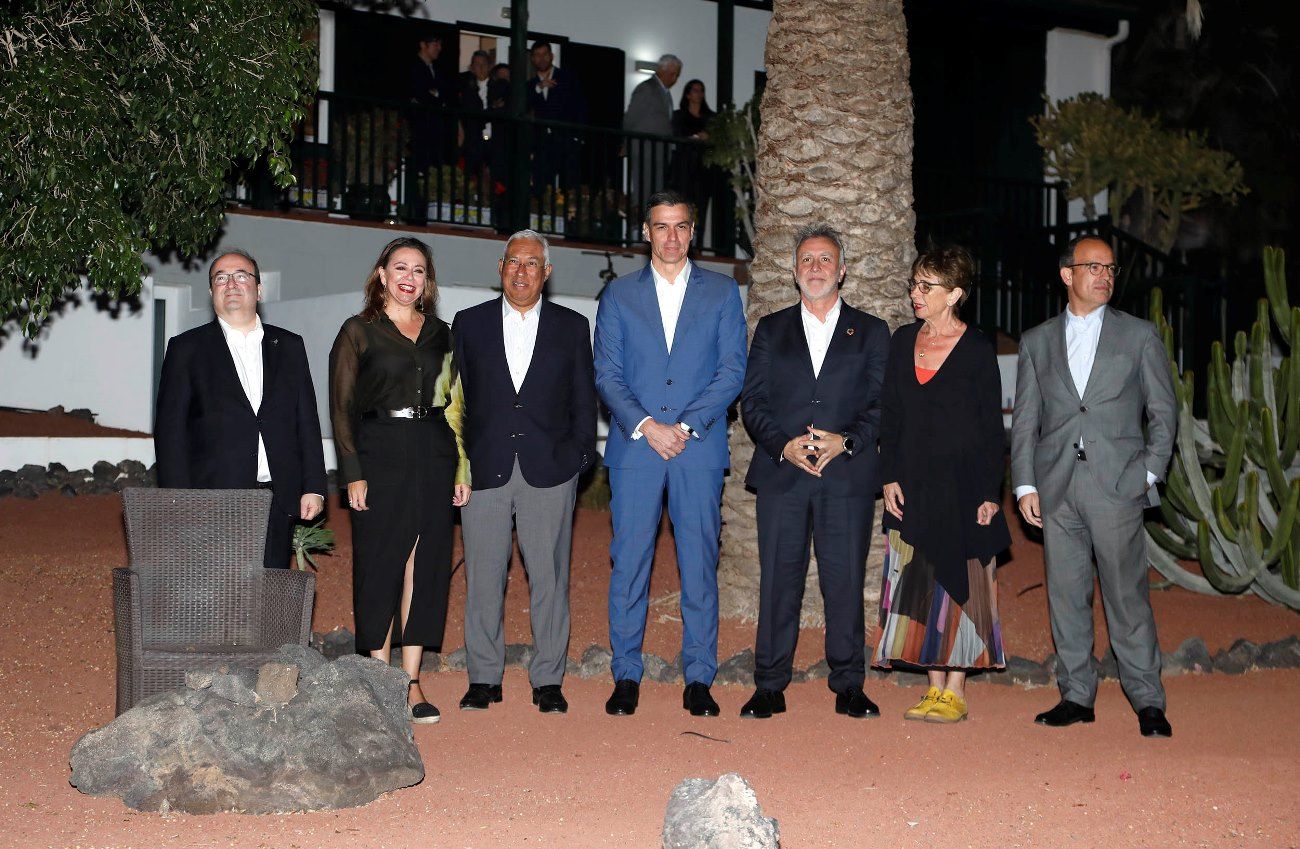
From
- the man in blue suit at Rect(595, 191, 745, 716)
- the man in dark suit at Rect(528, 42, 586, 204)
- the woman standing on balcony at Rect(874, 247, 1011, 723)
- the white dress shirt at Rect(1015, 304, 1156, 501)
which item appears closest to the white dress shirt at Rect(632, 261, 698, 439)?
the man in blue suit at Rect(595, 191, 745, 716)

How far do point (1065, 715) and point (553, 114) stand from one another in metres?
10.9

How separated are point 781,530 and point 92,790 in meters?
3.11

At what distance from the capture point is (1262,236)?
24.9 metres

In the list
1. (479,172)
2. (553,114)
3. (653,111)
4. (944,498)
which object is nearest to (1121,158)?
(653,111)

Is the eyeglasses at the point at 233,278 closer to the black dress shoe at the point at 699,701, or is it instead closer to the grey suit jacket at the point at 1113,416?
the black dress shoe at the point at 699,701

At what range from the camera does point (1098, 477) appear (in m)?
6.39

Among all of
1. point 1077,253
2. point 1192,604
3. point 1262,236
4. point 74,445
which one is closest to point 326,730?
point 1077,253

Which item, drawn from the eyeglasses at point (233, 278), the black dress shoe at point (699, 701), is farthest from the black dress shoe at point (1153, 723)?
the eyeglasses at point (233, 278)

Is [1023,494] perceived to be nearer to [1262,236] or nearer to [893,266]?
[893,266]

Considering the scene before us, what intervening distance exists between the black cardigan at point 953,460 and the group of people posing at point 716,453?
0.01 m

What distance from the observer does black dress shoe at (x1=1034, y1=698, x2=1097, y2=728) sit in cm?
644

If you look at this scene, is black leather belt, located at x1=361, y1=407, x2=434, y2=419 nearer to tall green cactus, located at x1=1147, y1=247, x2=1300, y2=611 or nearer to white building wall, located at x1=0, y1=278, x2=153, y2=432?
tall green cactus, located at x1=1147, y1=247, x2=1300, y2=611

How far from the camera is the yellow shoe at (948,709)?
6457 millimetres

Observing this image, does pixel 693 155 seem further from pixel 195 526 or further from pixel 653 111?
pixel 195 526
